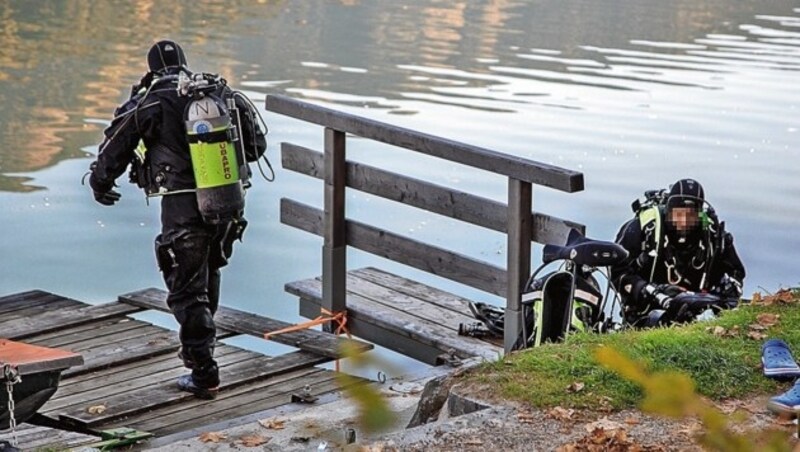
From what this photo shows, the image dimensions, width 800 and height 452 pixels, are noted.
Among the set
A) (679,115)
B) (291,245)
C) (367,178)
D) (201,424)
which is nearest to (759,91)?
(679,115)

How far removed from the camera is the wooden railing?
7379 mm

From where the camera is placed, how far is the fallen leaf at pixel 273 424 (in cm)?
569

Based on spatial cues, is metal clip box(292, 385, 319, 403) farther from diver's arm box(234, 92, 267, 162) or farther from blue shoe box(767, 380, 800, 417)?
blue shoe box(767, 380, 800, 417)

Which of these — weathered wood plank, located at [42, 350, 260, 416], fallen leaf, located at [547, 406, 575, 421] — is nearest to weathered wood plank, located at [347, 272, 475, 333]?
weathered wood plank, located at [42, 350, 260, 416]

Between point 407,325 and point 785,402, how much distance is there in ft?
11.7

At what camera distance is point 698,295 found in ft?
24.1

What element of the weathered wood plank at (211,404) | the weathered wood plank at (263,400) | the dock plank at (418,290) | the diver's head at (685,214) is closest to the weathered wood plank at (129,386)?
the weathered wood plank at (211,404)

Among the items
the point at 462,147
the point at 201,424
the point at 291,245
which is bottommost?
the point at 291,245

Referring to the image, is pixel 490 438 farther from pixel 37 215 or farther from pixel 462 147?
pixel 37 215

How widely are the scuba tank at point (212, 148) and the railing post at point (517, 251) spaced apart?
4.81 ft

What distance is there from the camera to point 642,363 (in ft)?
17.0

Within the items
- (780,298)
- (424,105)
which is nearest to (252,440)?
(780,298)

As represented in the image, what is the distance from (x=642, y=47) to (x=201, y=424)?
79.1 ft

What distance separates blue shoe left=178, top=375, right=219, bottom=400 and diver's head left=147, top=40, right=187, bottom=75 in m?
1.47
